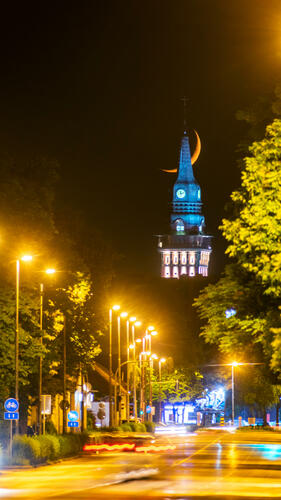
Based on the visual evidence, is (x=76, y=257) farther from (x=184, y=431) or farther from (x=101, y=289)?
(x=184, y=431)

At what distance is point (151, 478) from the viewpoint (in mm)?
30906

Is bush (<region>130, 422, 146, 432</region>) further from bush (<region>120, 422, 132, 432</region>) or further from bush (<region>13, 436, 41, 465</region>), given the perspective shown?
bush (<region>13, 436, 41, 465</region>)

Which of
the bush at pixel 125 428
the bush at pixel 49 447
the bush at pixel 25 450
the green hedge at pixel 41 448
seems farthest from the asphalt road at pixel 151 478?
the bush at pixel 125 428

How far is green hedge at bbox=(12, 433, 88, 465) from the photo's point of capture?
40.8m

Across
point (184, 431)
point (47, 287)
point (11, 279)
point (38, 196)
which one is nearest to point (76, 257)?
point (47, 287)

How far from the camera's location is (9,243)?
4797 cm

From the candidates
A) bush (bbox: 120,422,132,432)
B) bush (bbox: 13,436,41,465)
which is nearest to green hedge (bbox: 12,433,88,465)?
bush (bbox: 13,436,41,465)

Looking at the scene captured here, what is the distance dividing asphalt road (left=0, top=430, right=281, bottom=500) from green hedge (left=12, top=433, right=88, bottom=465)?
33.1 inches

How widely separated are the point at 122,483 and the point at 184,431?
257 ft

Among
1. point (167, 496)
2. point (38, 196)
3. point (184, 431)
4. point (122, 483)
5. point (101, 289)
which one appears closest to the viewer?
point (167, 496)

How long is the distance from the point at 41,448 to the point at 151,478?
12.3m

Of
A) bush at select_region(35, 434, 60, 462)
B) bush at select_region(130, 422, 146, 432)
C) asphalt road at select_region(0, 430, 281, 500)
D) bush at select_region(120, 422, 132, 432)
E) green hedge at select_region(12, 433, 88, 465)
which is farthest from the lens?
bush at select_region(130, 422, 146, 432)

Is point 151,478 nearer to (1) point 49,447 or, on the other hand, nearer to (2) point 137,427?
(1) point 49,447

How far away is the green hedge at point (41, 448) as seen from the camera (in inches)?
1606
